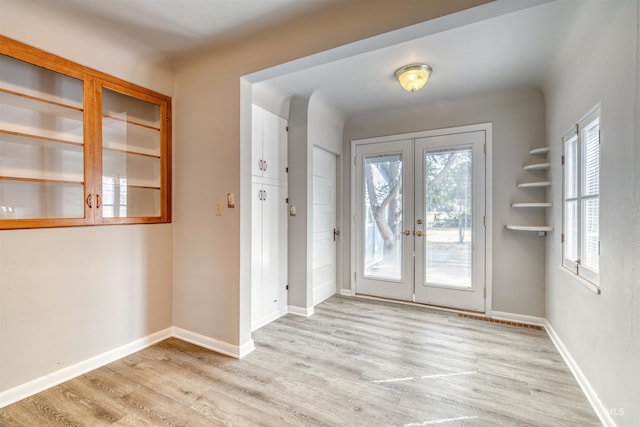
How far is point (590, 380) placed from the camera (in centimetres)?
194

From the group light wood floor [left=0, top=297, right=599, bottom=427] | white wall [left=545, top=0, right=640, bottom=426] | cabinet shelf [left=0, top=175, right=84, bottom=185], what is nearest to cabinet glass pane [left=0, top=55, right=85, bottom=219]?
cabinet shelf [left=0, top=175, right=84, bottom=185]

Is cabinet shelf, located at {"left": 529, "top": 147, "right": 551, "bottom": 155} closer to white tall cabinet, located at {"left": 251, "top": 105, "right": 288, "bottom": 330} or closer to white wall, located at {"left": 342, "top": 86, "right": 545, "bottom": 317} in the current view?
white wall, located at {"left": 342, "top": 86, "right": 545, "bottom": 317}

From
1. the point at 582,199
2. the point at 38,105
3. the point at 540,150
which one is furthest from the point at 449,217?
the point at 38,105

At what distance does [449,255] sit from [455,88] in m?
1.99

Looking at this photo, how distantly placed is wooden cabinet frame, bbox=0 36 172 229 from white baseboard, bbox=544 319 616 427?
353 centimetres

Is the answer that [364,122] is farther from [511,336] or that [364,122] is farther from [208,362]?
[208,362]

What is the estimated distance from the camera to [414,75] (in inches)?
108

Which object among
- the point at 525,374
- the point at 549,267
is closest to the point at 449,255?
the point at 549,267

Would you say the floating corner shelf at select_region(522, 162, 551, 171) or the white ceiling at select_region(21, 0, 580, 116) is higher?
the white ceiling at select_region(21, 0, 580, 116)

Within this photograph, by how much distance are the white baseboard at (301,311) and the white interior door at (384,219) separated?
101cm

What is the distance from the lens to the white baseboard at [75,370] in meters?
1.88

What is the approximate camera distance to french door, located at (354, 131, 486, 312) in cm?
351

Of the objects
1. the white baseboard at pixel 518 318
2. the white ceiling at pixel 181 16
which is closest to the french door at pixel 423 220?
the white baseboard at pixel 518 318

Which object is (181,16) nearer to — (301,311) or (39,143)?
(39,143)
